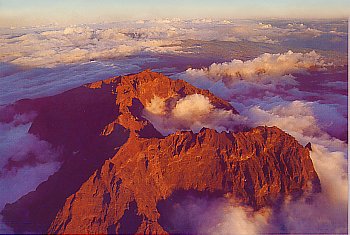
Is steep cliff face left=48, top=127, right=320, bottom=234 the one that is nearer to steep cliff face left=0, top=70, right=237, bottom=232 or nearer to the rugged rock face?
the rugged rock face

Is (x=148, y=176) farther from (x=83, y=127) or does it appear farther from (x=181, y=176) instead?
(x=83, y=127)

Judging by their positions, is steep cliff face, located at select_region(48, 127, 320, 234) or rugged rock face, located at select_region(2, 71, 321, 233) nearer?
steep cliff face, located at select_region(48, 127, 320, 234)

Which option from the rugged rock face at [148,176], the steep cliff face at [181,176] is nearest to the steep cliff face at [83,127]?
the rugged rock face at [148,176]

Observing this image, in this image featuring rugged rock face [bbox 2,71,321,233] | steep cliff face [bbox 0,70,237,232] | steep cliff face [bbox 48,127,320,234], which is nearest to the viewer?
steep cliff face [bbox 48,127,320,234]

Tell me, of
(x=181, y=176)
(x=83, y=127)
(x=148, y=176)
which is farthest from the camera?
(x=83, y=127)

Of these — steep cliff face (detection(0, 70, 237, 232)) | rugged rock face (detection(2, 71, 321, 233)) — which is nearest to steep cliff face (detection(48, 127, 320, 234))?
rugged rock face (detection(2, 71, 321, 233))

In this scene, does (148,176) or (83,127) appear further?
(83,127)

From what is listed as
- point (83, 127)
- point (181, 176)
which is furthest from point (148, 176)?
point (83, 127)

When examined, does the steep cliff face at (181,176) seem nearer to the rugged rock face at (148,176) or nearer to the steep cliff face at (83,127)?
the rugged rock face at (148,176)

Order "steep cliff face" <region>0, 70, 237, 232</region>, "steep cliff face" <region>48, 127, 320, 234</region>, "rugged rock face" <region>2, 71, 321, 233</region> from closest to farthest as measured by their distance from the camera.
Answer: "steep cliff face" <region>48, 127, 320, 234</region> < "rugged rock face" <region>2, 71, 321, 233</region> < "steep cliff face" <region>0, 70, 237, 232</region>
